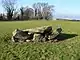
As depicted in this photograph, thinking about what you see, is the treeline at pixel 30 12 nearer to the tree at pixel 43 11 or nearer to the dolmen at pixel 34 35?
the tree at pixel 43 11

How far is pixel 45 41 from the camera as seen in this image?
14.8 meters

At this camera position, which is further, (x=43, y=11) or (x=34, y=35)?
(x=43, y=11)

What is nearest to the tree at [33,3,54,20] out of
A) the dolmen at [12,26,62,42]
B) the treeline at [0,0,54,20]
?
the treeline at [0,0,54,20]

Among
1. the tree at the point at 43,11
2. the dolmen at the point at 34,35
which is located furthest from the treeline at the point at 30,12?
the dolmen at the point at 34,35

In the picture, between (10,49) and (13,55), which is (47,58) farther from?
(10,49)

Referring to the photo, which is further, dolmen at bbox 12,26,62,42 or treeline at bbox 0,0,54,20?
treeline at bbox 0,0,54,20

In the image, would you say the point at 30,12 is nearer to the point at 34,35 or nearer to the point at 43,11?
the point at 43,11

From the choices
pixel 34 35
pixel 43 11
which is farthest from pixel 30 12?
pixel 34 35

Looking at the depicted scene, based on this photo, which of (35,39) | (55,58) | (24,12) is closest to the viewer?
(55,58)

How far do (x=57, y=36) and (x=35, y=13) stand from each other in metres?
62.0

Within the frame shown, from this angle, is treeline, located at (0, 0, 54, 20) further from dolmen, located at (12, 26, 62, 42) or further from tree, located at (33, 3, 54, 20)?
dolmen, located at (12, 26, 62, 42)

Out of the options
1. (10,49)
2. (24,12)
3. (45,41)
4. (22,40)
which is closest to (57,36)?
(45,41)

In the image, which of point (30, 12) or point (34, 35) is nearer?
point (34, 35)

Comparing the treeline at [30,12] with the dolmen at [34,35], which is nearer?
the dolmen at [34,35]
